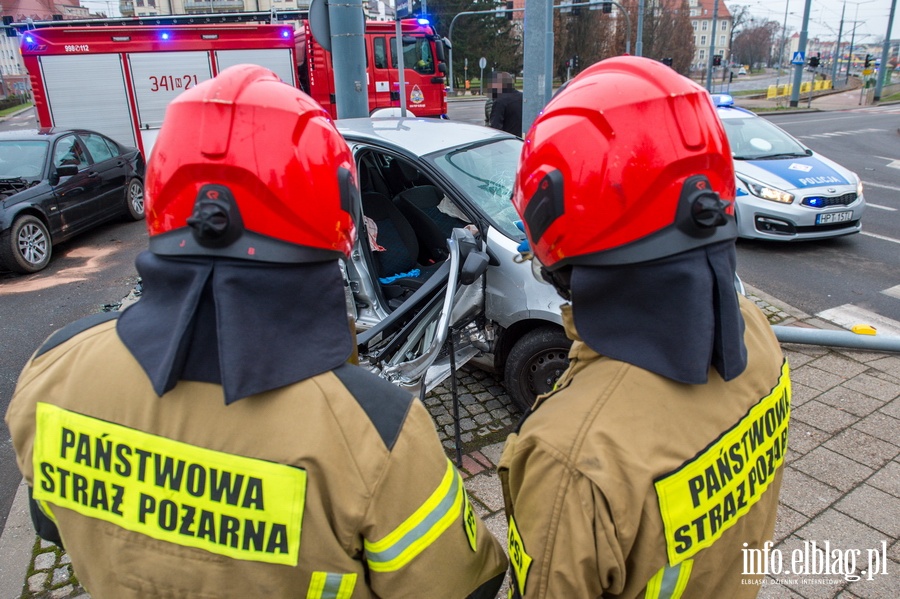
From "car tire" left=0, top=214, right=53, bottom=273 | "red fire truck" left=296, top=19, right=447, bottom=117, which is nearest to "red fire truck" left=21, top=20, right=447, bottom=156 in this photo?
"red fire truck" left=296, top=19, right=447, bottom=117

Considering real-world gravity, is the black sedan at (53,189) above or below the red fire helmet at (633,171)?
below

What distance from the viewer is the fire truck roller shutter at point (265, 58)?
44.9ft

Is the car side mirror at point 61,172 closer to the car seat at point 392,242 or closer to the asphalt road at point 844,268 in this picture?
the car seat at point 392,242

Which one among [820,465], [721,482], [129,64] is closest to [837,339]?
[820,465]

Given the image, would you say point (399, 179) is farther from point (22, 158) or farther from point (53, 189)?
point (22, 158)

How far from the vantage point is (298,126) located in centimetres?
129

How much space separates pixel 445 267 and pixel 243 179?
2.46 meters

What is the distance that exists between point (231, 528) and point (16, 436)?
1.73 feet

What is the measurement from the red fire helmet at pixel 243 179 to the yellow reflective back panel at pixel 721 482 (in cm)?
81

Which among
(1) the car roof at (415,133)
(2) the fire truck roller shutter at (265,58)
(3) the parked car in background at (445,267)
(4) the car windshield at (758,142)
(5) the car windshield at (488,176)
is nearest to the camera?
(3) the parked car in background at (445,267)

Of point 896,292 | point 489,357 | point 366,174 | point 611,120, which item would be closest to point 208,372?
point 611,120

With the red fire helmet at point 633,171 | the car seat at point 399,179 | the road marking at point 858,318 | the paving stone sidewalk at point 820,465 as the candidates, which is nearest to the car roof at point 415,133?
the car seat at point 399,179

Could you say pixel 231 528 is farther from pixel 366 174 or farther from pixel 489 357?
pixel 366 174

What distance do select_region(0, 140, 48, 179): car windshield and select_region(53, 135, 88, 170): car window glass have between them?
15 cm
